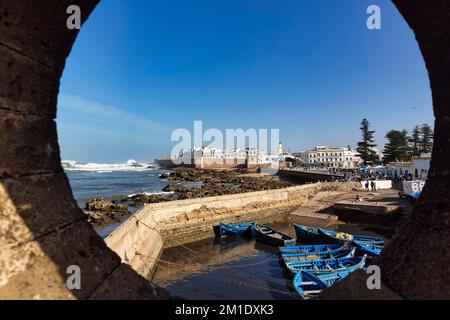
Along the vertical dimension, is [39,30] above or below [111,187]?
above

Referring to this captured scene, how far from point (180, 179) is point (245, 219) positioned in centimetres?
4674

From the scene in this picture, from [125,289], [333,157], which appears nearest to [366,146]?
[333,157]

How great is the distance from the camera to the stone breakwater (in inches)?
504

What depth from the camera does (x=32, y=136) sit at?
1.75 m

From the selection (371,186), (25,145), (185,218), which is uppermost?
(25,145)

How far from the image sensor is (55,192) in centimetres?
188

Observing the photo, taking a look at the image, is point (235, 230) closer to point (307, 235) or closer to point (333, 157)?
point (307, 235)

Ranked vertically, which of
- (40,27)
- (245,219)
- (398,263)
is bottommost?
(245,219)

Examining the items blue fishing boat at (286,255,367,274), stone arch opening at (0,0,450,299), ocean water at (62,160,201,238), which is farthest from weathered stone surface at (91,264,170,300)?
blue fishing boat at (286,255,367,274)

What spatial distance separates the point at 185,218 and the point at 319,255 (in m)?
10.3

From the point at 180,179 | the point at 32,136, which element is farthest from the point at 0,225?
the point at 180,179

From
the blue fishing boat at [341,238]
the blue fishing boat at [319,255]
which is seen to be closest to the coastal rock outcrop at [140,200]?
the blue fishing boat at [341,238]

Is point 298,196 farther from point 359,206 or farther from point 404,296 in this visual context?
point 404,296

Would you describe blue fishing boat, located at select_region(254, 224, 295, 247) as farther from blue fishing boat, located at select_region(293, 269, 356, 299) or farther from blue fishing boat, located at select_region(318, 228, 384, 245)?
blue fishing boat, located at select_region(293, 269, 356, 299)
